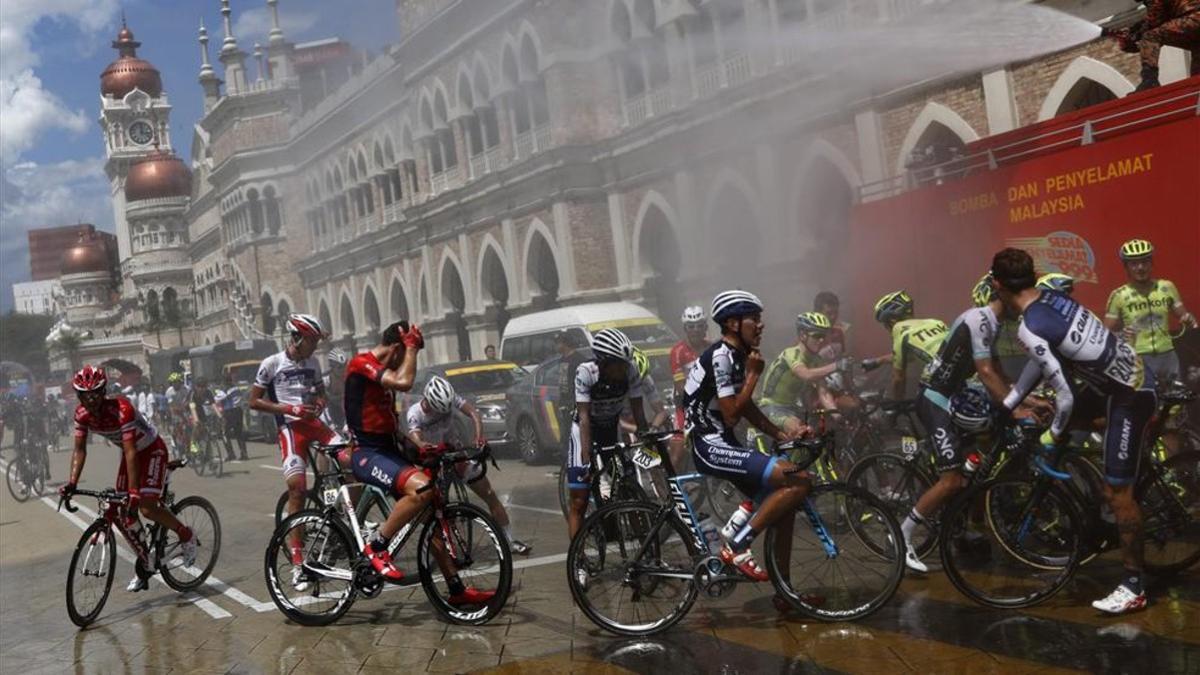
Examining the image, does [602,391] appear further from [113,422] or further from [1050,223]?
[1050,223]

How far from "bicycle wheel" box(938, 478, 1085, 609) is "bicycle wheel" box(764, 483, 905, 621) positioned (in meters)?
0.33

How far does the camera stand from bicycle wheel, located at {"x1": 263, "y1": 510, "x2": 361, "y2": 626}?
751 centimetres

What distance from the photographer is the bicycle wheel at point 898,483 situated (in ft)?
25.2

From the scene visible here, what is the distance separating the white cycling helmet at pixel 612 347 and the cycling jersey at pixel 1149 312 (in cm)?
395

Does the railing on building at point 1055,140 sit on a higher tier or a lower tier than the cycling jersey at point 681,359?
higher

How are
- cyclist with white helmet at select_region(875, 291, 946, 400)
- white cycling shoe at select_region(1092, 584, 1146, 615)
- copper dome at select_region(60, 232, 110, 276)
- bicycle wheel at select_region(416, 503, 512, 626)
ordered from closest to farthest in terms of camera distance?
white cycling shoe at select_region(1092, 584, 1146, 615) < bicycle wheel at select_region(416, 503, 512, 626) < cyclist with white helmet at select_region(875, 291, 946, 400) < copper dome at select_region(60, 232, 110, 276)

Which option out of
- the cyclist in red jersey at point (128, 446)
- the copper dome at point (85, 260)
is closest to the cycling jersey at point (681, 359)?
the cyclist in red jersey at point (128, 446)

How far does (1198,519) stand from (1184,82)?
162 inches

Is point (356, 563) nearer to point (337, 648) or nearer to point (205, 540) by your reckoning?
point (337, 648)

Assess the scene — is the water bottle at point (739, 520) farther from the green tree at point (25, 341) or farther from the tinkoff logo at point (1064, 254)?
the green tree at point (25, 341)

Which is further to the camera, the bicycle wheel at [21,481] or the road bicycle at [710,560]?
the bicycle wheel at [21,481]

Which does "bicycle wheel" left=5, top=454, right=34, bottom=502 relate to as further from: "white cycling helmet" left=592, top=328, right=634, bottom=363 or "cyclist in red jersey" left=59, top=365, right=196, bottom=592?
"white cycling helmet" left=592, top=328, right=634, bottom=363

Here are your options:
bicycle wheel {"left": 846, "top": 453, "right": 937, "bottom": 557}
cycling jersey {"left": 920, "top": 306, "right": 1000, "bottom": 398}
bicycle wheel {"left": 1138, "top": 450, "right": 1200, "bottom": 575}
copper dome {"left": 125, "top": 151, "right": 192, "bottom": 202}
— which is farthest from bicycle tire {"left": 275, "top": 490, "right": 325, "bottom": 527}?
copper dome {"left": 125, "top": 151, "right": 192, "bottom": 202}

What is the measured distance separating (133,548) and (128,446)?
2.49 feet
